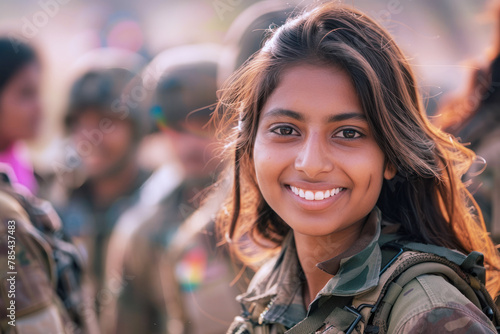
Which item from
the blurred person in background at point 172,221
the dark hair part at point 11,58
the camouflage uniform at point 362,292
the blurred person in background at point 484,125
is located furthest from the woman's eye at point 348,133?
the dark hair part at point 11,58

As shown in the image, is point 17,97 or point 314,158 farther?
point 17,97

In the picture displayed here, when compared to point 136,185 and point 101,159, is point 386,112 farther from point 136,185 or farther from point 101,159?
point 136,185

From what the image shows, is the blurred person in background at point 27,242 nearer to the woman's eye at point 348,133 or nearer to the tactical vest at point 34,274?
the tactical vest at point 34,274

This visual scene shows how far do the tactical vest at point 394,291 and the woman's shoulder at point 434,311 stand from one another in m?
0.02

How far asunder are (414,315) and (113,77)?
3.69 m

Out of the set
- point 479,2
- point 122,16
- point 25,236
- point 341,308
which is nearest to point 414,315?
point 341,308

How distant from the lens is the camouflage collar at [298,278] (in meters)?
1.42

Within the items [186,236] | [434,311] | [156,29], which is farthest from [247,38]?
[156,29]

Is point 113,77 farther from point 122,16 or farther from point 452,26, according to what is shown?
point 452,26

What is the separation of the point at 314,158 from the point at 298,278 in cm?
51

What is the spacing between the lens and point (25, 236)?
6.29ft

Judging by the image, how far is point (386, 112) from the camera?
1.48 metres

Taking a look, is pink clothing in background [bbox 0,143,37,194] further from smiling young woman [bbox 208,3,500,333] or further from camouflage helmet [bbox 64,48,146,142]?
smiling young woman [bbox 208,3,500,333]

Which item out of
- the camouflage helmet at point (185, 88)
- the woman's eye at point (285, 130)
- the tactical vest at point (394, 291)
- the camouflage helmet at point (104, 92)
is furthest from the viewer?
the camouflage helmet at point (104, 92)
